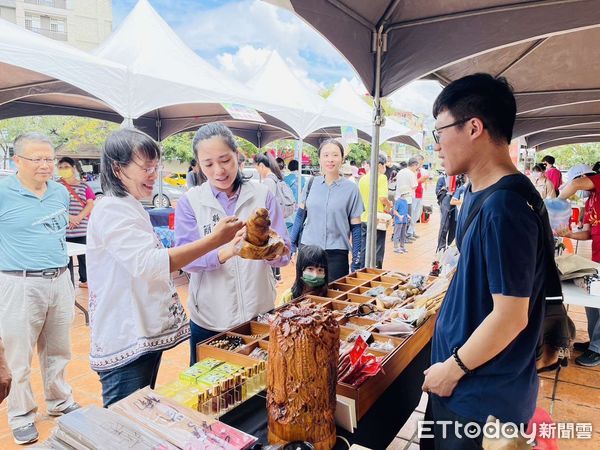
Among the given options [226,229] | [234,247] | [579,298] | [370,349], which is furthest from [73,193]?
[579,298]

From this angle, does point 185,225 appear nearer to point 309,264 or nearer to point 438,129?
point 309,264

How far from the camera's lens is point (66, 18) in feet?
130

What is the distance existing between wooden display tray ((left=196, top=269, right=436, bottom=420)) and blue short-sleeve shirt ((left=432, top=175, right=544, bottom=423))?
0.73 feet

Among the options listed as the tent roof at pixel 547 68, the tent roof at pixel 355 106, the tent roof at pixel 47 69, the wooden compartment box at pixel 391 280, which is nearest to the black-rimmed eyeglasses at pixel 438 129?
the wooden compartment box at pixel 391 280

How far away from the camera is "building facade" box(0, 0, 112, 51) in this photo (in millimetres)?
38094

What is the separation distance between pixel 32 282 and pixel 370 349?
2051 mm

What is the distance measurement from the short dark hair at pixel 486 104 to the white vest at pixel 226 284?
912mm

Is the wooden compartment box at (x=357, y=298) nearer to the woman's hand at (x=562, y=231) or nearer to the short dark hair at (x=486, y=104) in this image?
the short dark hair at (x=486, y=104)

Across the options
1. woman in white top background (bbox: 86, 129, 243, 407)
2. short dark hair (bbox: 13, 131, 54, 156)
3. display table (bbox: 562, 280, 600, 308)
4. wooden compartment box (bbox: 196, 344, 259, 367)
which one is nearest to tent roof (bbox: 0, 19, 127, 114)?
short dark hair (bbox: 13, 131, 54, 156)

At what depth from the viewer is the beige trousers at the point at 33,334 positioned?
7.70 feet

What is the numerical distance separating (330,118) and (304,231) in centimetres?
616

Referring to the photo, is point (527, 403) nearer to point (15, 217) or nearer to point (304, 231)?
point (304, 231)

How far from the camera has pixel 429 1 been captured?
2766mm

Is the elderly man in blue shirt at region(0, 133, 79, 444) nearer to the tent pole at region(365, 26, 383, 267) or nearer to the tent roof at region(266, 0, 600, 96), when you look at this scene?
the tent roof at region(266, 0, 600, 96)
